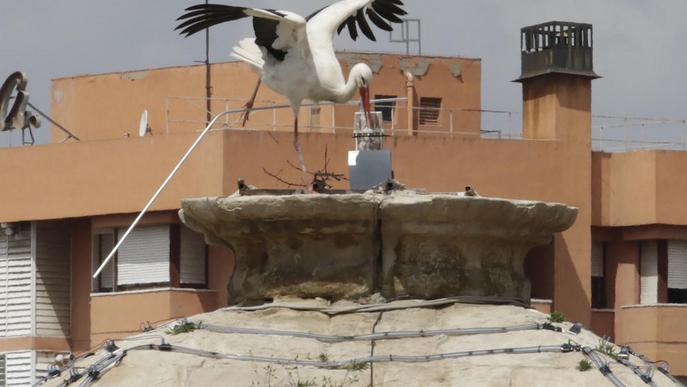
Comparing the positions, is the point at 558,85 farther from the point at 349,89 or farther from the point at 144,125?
the point at 349,89

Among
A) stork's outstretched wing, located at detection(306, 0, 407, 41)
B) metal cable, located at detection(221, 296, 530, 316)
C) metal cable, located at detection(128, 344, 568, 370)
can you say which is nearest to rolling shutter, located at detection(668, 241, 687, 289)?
stork's outstretched wing, located at detection(306, 0, 407, 41)

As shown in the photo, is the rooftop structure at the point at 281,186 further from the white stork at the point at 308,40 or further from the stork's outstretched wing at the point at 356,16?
the stork's outstretched wing at the point at 356,16

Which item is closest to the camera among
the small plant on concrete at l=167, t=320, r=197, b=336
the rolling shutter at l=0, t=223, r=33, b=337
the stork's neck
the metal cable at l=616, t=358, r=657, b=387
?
the metal cable at l=616, t=358, r=657, b=387

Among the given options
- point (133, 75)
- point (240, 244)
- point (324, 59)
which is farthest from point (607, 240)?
point (240, 244)

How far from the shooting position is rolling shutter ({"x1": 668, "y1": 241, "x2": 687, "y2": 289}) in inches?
1770

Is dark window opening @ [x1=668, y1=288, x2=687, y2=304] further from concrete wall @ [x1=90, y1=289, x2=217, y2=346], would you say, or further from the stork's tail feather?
the stork's tail feather

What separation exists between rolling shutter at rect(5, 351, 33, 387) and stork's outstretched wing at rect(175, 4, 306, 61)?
22481 millimetres

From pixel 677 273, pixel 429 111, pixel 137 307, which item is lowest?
pixel 137 307

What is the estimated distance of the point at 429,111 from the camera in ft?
153

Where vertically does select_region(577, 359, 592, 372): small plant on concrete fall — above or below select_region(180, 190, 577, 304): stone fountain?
below

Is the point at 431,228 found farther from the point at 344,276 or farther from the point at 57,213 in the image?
the point at 57,213

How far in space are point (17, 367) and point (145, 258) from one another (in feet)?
11.6

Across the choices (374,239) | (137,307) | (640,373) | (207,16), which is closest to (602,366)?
(640,373)

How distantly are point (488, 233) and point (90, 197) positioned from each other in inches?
1240
